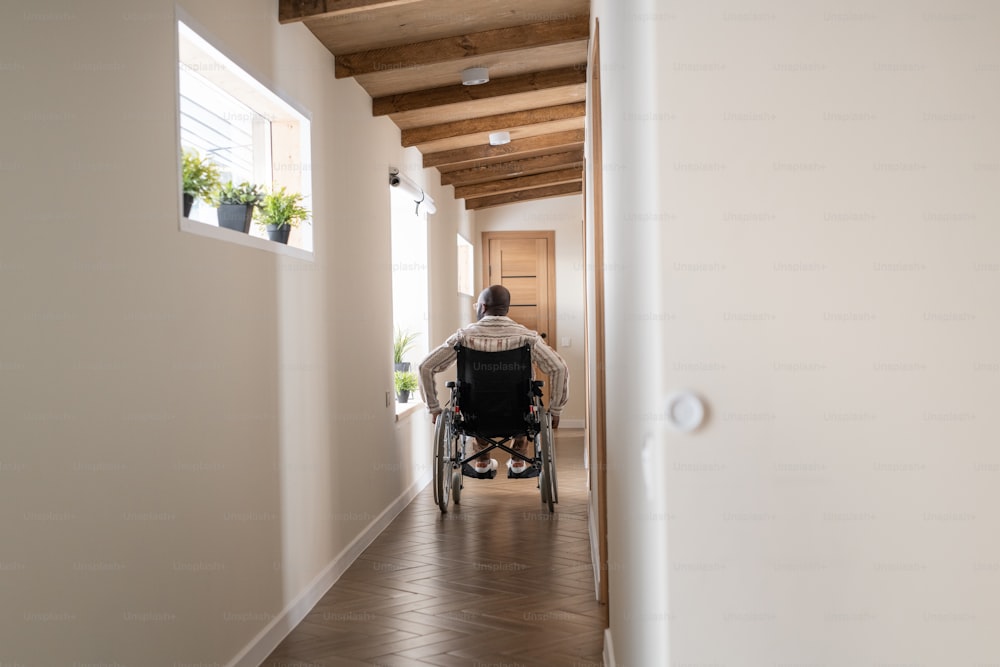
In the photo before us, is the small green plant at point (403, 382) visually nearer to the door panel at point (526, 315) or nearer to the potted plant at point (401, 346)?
the potted plant at point (401, 346)

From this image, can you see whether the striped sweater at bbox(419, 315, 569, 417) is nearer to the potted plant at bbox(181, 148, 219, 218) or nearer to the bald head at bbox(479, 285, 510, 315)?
the bald head at bbox(479, 285, 510, 315)

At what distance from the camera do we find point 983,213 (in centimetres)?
130

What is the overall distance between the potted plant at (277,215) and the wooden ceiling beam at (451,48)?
1151 millimetres

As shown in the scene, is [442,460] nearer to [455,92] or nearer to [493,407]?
[493,407]

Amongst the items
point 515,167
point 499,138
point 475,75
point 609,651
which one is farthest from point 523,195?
point 609,651

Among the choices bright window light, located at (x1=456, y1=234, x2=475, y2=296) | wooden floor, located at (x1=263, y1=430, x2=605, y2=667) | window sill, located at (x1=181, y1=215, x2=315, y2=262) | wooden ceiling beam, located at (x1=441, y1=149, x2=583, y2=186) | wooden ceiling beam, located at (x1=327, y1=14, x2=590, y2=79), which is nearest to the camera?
window sill, located at (x1=181, y1=215, x2=315, y2=262)

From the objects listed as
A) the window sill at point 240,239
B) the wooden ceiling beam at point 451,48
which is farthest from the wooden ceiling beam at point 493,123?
the window sill at point 240,239

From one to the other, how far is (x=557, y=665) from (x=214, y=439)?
4.46 feet

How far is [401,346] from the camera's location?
20.3 ft

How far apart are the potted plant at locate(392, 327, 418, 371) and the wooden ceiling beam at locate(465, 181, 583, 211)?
273cm

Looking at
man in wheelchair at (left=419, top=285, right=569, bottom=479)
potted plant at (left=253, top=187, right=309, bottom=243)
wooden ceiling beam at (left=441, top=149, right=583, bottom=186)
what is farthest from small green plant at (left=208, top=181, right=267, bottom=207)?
wooden ceiling beam at (left=441, top=149, right=583, bottom=186)

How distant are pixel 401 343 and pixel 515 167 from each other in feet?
6.96

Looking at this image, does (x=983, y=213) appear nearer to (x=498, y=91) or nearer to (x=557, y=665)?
(x=557, y=665)

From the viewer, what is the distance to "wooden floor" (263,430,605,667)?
295 centimetres
